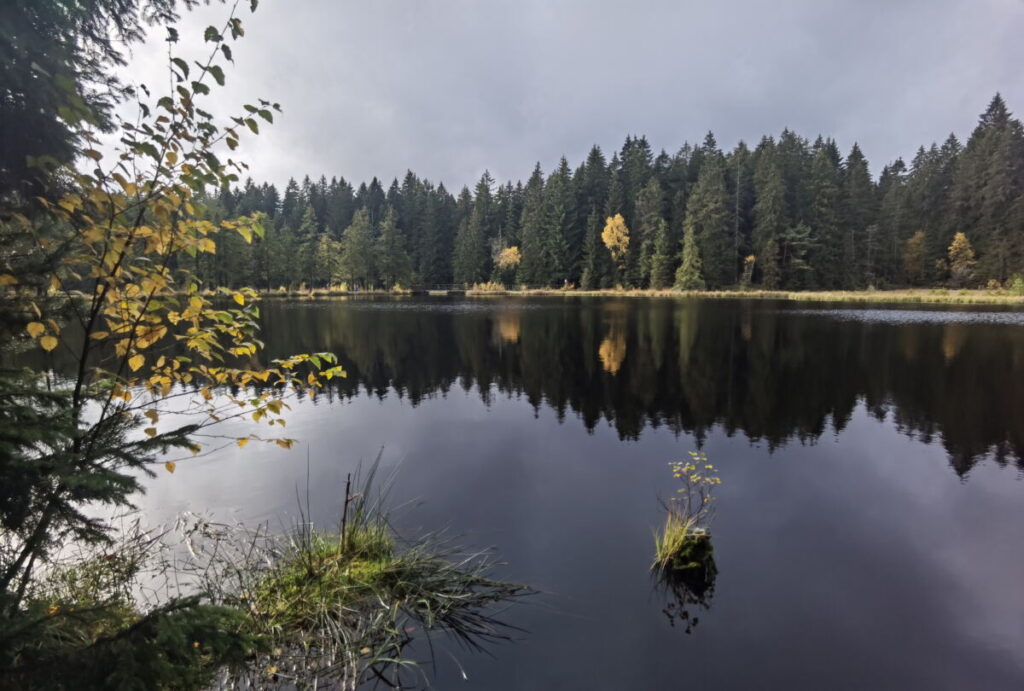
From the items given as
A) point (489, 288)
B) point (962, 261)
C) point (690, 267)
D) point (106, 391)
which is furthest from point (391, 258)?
point (106, 391)

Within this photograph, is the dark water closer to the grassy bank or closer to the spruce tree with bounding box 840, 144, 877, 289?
the grassy bank

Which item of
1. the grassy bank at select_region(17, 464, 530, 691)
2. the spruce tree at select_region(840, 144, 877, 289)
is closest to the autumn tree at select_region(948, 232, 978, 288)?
the spruce tree at select_region(840, 144, 877, 289)

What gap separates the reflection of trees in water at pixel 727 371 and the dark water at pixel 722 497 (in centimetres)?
13

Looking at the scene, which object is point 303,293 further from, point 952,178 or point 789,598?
point 952,178

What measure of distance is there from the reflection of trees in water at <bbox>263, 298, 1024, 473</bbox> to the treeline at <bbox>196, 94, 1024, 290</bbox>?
1423 inches

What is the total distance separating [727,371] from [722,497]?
10.3m

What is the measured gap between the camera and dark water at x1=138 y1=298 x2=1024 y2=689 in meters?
4.83

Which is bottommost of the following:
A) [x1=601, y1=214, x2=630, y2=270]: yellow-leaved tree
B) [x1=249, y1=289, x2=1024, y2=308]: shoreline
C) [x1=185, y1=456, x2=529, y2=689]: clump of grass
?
[x1=185, y1=456, x2=529, y2=689]: clump of grass

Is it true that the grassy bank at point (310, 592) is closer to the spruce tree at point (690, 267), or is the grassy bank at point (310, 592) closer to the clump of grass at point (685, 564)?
the clump of grass at point (685, 564)

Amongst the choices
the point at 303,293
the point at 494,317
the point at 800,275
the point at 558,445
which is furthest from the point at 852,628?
the point at 303,293

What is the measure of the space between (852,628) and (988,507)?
185 inches

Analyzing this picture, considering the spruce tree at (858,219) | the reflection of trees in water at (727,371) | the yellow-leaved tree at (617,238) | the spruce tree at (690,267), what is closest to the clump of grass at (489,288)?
the yellow-leaved tree at (617,238)

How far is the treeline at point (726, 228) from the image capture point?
2392 inches

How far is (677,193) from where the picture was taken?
7062 centimetres
